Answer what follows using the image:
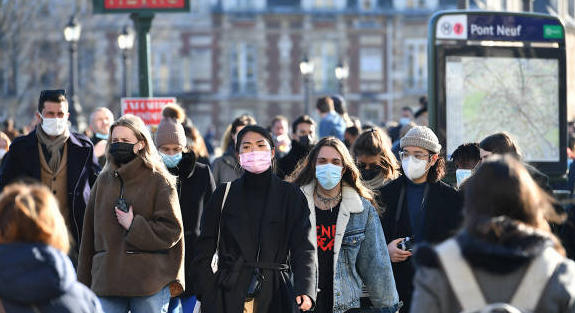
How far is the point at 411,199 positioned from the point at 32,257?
358cm

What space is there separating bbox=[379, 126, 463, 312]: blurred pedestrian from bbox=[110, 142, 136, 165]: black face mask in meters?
1.74

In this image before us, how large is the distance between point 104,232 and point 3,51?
119ft

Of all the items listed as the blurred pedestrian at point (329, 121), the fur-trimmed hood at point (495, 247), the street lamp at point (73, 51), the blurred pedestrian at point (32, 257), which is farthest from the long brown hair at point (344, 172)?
the street lamp at point (73, 51)

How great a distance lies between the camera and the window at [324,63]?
180ft

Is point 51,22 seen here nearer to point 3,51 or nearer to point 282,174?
point 3,51

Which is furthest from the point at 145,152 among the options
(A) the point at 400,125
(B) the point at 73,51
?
(B) the point at 73,51

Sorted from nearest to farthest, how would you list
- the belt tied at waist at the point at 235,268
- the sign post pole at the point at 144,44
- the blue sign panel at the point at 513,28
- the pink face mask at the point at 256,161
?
the belt tied at waist at the point at 235,268 → the pink face mask at the point at 256,161 → the blue sign panel at the point at 513,28 → the sign post pole at the point at 144,44

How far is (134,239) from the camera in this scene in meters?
6.90

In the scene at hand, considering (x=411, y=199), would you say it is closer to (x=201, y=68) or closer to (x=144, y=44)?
(x=144, y=44)

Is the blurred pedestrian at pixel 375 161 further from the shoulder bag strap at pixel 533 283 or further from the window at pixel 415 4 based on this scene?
the window at pixel 415 4

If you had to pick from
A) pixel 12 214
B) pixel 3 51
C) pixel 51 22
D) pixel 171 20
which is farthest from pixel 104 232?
pixel 171 20

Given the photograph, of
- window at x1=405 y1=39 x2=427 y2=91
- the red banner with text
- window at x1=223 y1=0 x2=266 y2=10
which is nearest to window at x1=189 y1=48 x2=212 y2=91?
window at x1=223 y1=0 x2=266 y2=10

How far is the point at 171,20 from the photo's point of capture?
53.9m

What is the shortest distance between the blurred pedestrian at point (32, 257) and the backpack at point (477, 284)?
1590 millimetres
